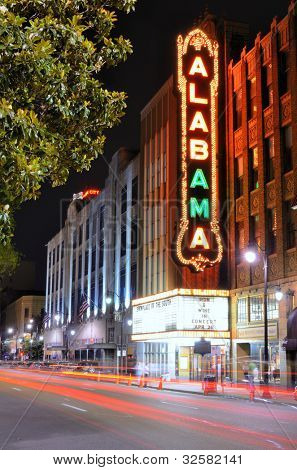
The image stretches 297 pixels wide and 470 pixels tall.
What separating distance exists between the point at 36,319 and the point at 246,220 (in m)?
97.3

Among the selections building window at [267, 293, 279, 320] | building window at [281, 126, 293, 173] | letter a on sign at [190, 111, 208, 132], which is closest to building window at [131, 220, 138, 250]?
letter a on sign at [190, 111, 208, 132]

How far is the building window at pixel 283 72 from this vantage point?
37.8m

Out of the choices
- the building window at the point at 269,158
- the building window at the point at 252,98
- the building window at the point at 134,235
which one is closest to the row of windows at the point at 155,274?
the building window at the point at 134,235

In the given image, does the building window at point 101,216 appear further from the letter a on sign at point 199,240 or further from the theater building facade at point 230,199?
the letter a on sign at point 199,240

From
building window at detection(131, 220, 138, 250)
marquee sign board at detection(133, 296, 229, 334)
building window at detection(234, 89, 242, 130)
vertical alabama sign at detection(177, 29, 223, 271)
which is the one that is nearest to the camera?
vertical alabama sign at detection(177, 29, 223, 271)

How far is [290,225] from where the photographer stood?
1417 inches

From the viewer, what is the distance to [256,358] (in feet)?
133

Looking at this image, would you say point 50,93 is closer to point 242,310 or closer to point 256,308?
point 256,308

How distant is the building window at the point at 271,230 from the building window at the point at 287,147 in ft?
9.67

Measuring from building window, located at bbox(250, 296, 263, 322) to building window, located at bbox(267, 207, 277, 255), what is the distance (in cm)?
356

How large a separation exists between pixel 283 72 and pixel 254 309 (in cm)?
1568

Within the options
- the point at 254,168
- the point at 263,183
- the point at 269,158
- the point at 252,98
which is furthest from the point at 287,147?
the point at 252,98

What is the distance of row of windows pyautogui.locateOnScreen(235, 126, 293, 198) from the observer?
3694cm

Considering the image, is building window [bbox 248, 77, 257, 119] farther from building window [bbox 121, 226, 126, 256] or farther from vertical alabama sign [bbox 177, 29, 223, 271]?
building window [bbox 121, 226, 126, 256]
